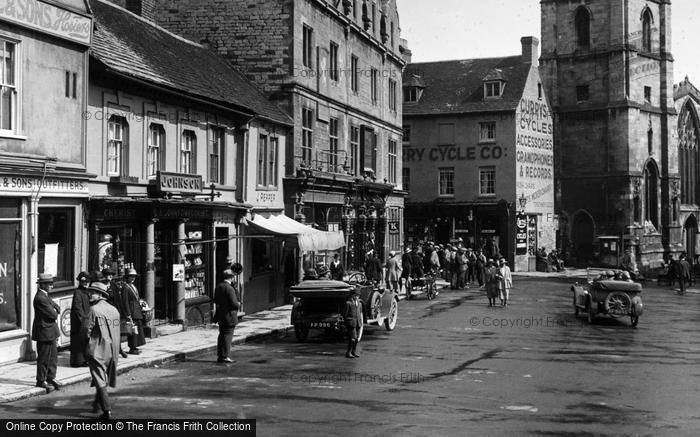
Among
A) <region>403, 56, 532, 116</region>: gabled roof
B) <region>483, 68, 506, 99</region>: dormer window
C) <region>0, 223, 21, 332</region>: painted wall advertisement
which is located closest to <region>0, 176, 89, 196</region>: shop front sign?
<region>0, 223, 21, 332</region>: painted wall advertisement

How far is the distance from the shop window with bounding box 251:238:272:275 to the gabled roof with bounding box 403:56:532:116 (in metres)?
31.2

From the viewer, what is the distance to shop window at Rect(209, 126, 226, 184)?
2448cm

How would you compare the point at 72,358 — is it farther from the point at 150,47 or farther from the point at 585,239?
the point at 585,239

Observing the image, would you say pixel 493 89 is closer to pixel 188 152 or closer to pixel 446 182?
pixel 446 182

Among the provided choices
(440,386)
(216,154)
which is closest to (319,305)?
(440,386)

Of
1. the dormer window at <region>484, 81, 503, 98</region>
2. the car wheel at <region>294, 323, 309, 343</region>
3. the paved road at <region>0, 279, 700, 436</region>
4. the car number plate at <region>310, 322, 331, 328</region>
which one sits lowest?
the paved road at <region>0, 279, 700, 436</region>

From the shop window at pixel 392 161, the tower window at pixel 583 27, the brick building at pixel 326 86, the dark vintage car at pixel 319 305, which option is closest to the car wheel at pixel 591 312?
the dark vintage car at pixel 319 305

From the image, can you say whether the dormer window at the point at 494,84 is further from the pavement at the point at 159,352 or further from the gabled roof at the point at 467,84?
the pavement at the point at 159,352

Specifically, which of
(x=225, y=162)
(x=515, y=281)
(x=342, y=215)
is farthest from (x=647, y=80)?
(x=225, y=162)

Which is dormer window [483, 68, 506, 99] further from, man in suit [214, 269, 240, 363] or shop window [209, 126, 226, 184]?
man in suit [214, 269, 240, 363]

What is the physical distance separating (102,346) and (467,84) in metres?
50.7

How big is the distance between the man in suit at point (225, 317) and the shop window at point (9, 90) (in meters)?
5.10

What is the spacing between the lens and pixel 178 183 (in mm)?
21000

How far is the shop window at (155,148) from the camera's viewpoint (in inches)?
835
